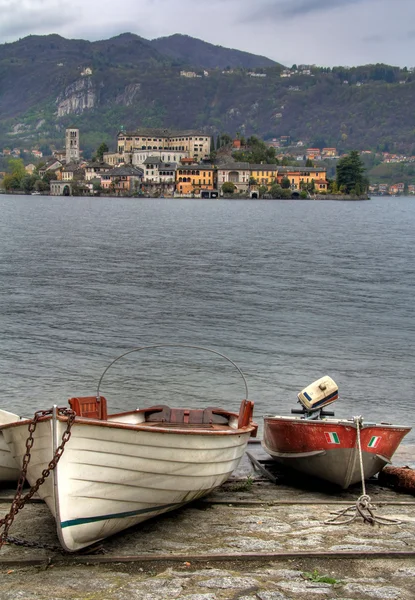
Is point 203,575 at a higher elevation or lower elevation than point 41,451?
lower

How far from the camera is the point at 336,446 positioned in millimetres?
14523

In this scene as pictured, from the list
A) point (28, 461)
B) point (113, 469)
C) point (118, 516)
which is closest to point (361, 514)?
point (118, 516)

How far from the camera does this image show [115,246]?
8500 cm

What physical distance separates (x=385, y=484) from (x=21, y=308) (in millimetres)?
28627

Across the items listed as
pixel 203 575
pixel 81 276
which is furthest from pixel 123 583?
pixel 81 276

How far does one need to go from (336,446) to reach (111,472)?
4.39 m

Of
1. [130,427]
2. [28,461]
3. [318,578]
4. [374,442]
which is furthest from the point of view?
[374,442]

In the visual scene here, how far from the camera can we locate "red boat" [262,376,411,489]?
47.3 ft

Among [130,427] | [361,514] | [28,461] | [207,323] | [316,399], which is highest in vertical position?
[130,427]

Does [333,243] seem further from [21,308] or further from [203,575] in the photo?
[203,575]

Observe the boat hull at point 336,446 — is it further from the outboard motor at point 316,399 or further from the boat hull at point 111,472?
Answer: the boat hull at point 111,472

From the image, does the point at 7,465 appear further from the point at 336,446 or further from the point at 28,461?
the point at 336,446

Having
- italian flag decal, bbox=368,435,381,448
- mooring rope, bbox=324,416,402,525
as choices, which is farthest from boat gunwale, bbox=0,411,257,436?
italian flag decal, bbox=368,435,381,448

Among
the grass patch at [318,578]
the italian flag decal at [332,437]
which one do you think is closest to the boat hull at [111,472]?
the italian flag decal at [332,437]
